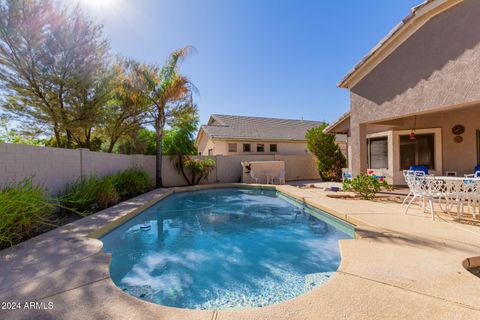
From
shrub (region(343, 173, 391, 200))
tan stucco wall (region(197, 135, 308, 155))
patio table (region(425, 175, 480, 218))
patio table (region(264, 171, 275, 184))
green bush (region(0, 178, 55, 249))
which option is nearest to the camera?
green bush (region(0, 178, 55, 249))

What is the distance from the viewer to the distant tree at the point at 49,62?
331 inches

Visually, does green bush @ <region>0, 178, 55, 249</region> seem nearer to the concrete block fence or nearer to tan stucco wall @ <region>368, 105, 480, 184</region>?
the concrete block fence

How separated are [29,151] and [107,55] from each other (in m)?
7.42

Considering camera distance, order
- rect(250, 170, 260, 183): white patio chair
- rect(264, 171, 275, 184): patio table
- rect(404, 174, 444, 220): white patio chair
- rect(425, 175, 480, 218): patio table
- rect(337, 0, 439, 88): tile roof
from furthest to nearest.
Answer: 1. rect(264, 171, 275, 184): patio table
2. rect(250, 170, 260, 183): white patio chair
3. rect(337, 0, 439, 88): tile roof
4. rect(404, 174, 444, 220): white patio chair
5. rect(425, 175, 480, 218): patio table

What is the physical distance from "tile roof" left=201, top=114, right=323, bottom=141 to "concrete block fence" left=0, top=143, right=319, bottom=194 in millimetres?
3305

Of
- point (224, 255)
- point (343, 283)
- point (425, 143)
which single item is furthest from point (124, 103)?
point (425, 143)

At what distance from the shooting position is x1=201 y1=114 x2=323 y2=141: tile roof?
61.6 ft

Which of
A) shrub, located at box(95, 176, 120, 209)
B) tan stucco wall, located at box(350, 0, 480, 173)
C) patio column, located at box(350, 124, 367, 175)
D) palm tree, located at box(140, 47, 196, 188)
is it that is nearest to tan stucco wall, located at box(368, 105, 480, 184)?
tan stucco wall, located at box(350, 0, 480, 173)

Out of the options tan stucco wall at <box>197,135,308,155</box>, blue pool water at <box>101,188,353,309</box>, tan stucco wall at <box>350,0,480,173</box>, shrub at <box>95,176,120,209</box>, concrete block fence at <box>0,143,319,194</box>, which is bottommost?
blue pool water at <box>101,188,353,309</box>

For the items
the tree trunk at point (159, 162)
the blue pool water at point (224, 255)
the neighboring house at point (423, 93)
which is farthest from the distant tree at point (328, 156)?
the tree trunk at point (159, 162)

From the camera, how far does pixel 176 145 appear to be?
18141mm

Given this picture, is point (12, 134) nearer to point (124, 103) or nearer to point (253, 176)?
point (124, 103)

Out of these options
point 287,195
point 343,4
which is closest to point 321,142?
point 287,195

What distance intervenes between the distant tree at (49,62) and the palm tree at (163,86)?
254 cm
